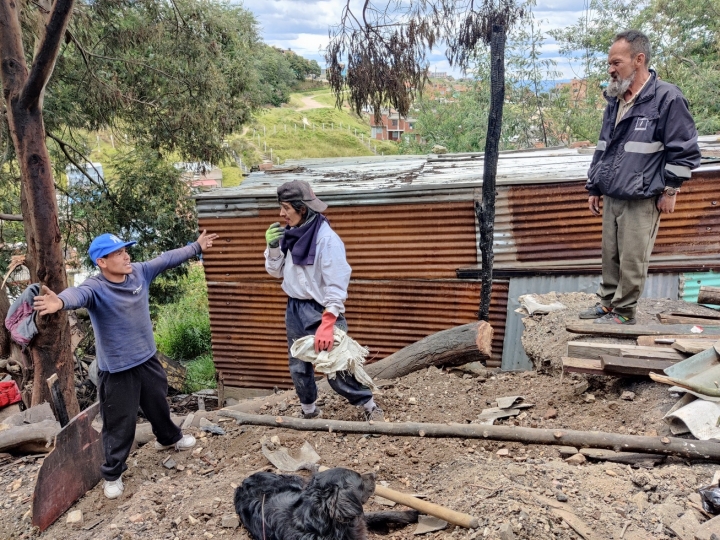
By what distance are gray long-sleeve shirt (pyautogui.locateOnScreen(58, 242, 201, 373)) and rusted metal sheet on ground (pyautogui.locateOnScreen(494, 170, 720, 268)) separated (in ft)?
14.7

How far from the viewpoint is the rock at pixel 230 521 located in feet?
11.4

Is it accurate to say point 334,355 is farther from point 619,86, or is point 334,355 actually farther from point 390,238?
point 390,238

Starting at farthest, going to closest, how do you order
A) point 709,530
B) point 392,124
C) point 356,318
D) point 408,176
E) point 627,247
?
1. point 392,124
2. point 408,176
3. point 356,318
4. point 627,247
5. point 709,530

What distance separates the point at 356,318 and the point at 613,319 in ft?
12.0

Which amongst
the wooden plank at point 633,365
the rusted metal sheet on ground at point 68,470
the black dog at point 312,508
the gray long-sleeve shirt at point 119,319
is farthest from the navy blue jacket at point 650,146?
the rusted metal sheet on ground at point 68,470

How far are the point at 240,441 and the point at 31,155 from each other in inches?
135

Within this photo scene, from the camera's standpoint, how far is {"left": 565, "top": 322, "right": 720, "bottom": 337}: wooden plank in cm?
460

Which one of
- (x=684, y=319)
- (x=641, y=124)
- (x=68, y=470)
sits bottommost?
(x=68, y=470)

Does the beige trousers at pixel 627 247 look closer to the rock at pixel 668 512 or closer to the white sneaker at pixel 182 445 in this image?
the rock at pixel 668 512

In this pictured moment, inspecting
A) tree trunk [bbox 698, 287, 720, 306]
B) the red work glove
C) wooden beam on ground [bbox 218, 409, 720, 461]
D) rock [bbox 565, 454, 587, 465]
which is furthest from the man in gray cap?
tree trunk [bbox 698, 287, 720, 306]

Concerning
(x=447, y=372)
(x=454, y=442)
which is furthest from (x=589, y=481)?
(x=447, y=372)

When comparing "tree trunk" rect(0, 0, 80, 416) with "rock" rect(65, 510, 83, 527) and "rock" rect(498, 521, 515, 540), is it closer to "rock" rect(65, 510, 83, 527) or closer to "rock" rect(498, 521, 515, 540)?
"rock" rect(65, 510, 83, 527)

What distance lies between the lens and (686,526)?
2.75 meters

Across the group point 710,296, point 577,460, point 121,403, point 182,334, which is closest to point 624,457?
point 577,460
